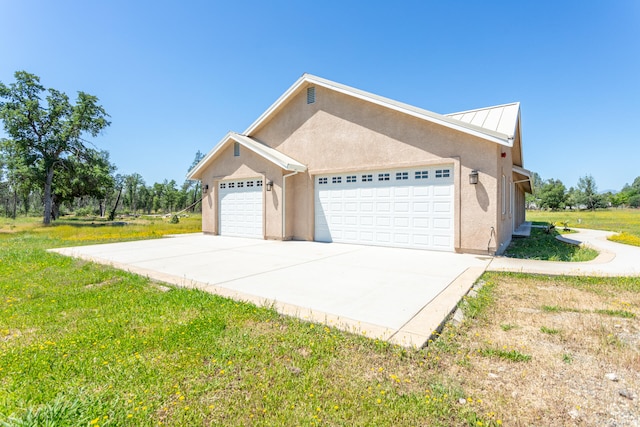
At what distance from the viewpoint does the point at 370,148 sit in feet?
33.4

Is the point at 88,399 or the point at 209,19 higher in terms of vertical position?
the point at 209,19

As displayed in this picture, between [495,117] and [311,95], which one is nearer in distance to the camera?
[495,117]

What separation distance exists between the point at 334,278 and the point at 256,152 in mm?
7832

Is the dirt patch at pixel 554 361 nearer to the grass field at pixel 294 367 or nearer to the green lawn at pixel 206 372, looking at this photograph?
the grass field at pixel 294 367

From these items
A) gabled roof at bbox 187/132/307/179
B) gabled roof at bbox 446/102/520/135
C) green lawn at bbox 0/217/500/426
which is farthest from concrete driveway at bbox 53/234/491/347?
gabled roof at bbox 446/102/520/135

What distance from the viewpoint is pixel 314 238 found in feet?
38.3

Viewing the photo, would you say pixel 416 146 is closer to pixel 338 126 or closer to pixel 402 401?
pixel 338 126

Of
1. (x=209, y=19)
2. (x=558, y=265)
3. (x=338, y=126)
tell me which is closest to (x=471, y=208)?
(x=558, y=265)

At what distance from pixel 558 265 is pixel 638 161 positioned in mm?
70981

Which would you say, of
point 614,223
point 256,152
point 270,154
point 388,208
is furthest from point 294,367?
point 614,223

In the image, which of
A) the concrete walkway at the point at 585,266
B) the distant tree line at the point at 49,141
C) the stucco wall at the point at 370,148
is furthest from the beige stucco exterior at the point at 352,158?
the distant tree line at the point at 49,141

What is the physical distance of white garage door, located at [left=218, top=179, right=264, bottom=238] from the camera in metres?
12.7

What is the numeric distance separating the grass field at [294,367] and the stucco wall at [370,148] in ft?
13.9

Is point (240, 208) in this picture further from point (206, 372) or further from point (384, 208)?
point (206, 372)
